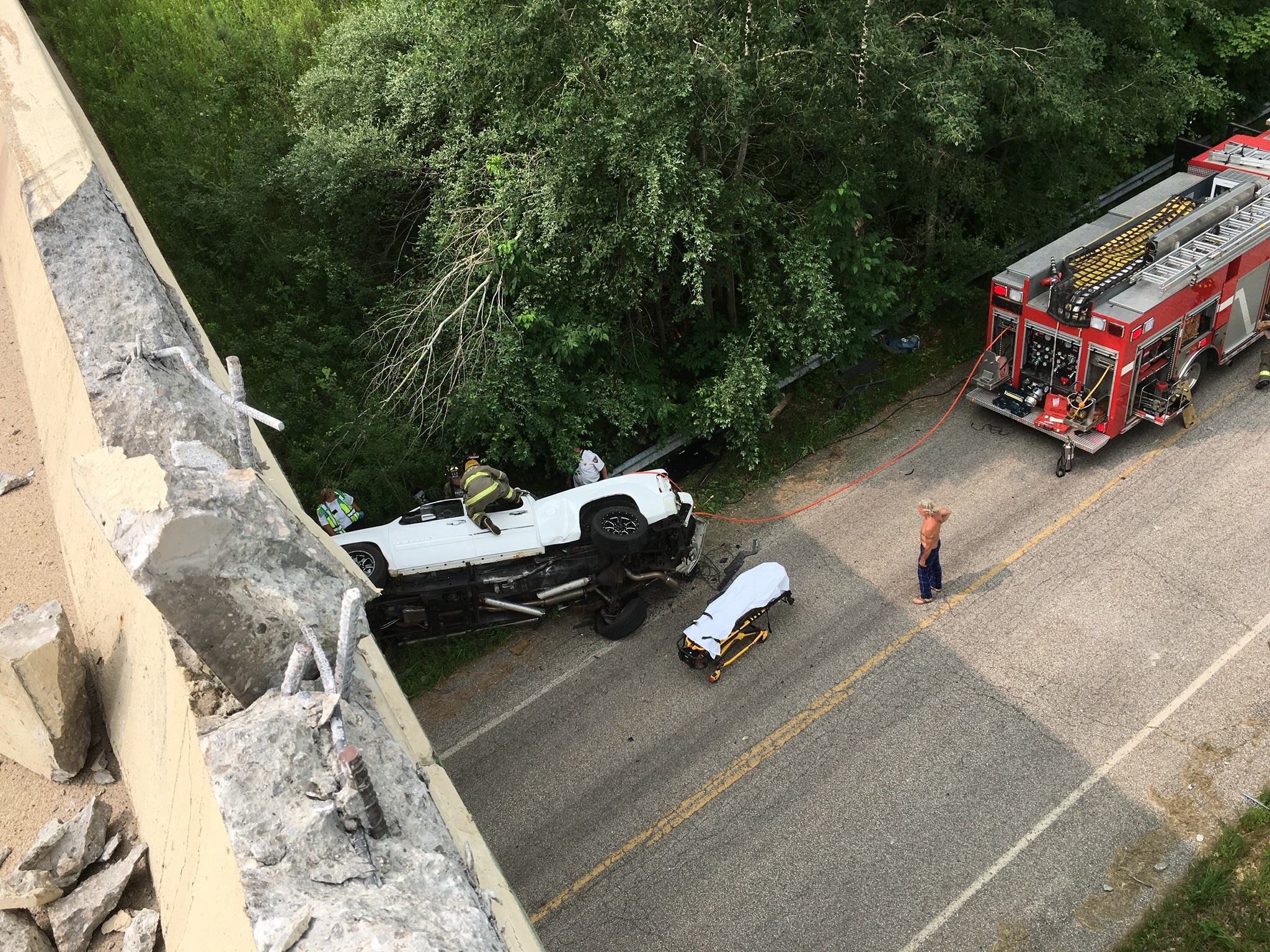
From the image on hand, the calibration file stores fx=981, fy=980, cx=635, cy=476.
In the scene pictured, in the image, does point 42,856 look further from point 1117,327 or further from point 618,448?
point 1117,327

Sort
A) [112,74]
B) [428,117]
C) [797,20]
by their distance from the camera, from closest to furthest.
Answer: [797,20] → [428,117] → [112,74]

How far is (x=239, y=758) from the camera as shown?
2912 mm

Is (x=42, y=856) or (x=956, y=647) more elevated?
(x=42, y=856)

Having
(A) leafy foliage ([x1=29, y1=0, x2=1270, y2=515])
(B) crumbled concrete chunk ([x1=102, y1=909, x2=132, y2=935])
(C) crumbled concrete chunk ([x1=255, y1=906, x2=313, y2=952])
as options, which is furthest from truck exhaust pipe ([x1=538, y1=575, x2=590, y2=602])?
(C) crumbled concrete chunk ([x1=255, y1=906, x2=313, y2=952])

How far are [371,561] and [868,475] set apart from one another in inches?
262

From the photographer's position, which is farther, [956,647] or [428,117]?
[428,117]

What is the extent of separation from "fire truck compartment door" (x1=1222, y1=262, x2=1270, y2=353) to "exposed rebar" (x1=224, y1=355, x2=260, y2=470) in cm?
1343

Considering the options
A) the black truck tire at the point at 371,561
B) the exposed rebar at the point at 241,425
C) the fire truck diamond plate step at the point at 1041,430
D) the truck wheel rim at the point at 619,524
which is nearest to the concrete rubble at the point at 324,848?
the exposed rebar at the point at 241,425

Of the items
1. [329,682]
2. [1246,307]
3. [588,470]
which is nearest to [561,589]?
[588,470]

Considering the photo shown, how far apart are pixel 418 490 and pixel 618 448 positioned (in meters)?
2.80

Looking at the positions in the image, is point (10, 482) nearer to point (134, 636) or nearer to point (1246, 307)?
point (134, 636)

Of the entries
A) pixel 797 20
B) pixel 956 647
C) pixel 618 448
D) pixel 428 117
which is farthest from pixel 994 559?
pixel 428 117

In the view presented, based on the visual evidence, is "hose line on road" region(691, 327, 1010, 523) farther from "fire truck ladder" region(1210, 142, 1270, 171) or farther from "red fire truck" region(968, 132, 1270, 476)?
"fire truck ladder" region(1210, 142, 1270, 171)

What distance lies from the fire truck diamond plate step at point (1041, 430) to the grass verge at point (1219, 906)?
517 centimetres
